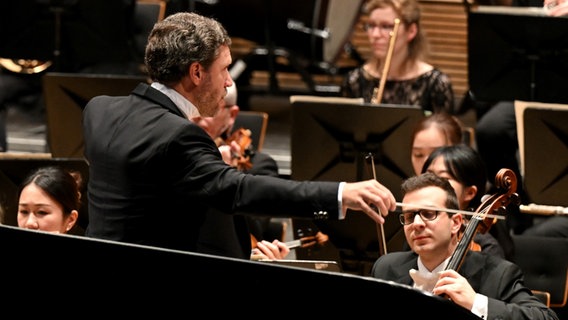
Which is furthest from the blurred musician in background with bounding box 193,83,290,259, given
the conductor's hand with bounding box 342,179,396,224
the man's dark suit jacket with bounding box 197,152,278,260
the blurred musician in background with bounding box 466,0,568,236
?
the blurred musician in background with bounding box 466,0,568,236

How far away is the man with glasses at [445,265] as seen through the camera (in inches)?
125

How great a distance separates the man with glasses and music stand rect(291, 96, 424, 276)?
0.85 metres

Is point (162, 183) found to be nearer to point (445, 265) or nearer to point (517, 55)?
point (445, 265)

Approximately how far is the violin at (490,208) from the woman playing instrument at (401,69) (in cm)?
205

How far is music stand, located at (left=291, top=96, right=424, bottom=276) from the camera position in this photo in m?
4.48

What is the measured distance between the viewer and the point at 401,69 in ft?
17.9

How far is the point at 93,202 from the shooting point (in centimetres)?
307

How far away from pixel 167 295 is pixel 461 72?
5.46m

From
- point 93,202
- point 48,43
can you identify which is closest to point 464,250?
point 93,202

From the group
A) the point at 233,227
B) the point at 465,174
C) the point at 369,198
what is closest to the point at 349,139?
the point at 465,174

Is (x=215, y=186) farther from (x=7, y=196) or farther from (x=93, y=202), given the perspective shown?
(x=7, y=196)

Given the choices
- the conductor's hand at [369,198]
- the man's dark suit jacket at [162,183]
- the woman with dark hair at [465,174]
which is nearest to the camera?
the conductor's hand at [369,198]

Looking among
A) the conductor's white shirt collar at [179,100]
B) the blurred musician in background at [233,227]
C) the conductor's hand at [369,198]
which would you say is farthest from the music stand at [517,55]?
the conductor's hand at [369,198]

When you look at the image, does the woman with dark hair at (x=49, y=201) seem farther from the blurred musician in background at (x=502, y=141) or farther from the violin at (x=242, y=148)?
the blurred musician in background at (x=502, y=141)
